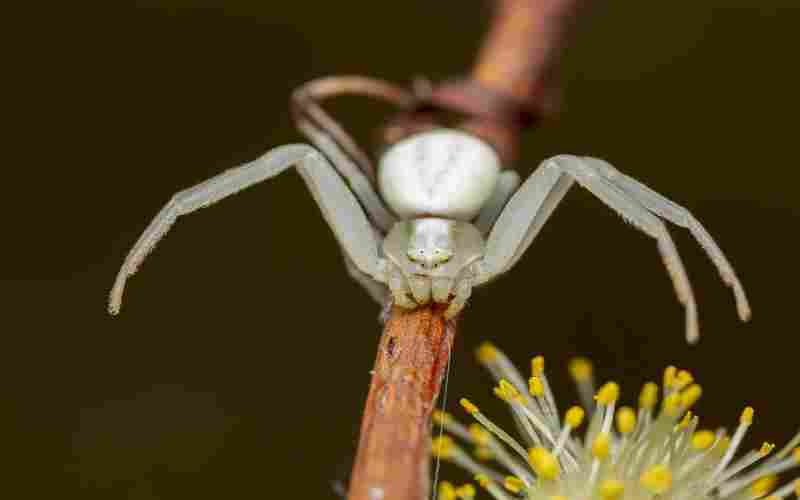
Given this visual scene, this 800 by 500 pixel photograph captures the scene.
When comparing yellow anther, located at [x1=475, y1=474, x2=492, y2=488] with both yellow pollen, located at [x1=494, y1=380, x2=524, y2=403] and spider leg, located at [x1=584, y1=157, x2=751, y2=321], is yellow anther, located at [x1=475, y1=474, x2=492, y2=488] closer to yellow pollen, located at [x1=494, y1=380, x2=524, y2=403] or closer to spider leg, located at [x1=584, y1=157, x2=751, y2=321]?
yellow pollen, located at [x1=494, y1=380, x2=524, y2=403]

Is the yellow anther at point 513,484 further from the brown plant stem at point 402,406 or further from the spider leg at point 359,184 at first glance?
the spider leg at point 359,184

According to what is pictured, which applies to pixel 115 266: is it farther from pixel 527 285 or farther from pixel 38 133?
pixel 527 285

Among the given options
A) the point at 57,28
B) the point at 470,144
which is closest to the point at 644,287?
the point at 470,144

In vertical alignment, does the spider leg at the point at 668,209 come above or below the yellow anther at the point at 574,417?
above

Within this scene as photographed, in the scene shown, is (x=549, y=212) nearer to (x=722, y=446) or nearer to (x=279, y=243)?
(x=722, y=446)

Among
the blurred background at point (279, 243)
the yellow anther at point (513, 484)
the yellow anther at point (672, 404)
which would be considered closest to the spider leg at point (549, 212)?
the yellow anther at point (672, 404)

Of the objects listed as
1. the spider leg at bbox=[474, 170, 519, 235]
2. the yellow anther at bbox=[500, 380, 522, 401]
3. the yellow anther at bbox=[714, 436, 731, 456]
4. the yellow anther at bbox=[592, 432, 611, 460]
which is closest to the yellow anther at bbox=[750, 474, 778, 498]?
the yellow anther at bbox=[714, 436, 731, 456]

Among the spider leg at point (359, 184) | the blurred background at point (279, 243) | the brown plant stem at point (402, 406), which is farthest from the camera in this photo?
the blurred background at point (279, 243)

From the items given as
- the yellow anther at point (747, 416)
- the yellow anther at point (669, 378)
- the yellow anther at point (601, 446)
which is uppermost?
the yellow anther at point (669, 378)
